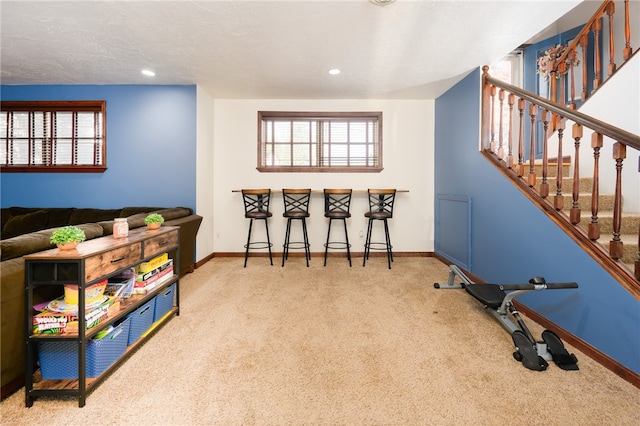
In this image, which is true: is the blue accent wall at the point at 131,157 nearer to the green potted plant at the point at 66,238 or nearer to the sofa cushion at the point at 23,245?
the sofa cushion at the point at 23,245

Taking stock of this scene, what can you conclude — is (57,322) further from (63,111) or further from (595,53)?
(595,53)

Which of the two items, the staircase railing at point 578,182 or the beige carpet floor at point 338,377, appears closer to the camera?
the beige carpet floor at point 338,377

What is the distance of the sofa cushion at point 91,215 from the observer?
3.56m

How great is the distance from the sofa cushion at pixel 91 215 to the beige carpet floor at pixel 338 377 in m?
2.12

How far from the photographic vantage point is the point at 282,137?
4508 millimetres

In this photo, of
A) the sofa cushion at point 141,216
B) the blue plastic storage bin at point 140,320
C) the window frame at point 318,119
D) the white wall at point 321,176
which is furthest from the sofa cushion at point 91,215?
the blue plastic storage bin at point 140,320

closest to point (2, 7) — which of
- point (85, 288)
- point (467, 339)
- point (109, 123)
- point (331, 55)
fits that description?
point (109, 123)

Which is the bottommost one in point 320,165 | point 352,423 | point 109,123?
point 352,423

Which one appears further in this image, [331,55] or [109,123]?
[109,123]

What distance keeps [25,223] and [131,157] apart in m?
1.42

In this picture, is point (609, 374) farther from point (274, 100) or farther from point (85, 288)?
point (274, 100)

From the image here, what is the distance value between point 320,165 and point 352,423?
12.1ft

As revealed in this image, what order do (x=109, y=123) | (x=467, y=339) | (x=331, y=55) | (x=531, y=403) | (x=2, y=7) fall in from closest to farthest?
(x=531, y=403) < (x=467, y=339) < (x=2, y=7) < (x=331, y=55) < (x=109, y=123)

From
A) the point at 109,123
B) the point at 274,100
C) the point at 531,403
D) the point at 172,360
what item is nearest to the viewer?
the point at 531,403
